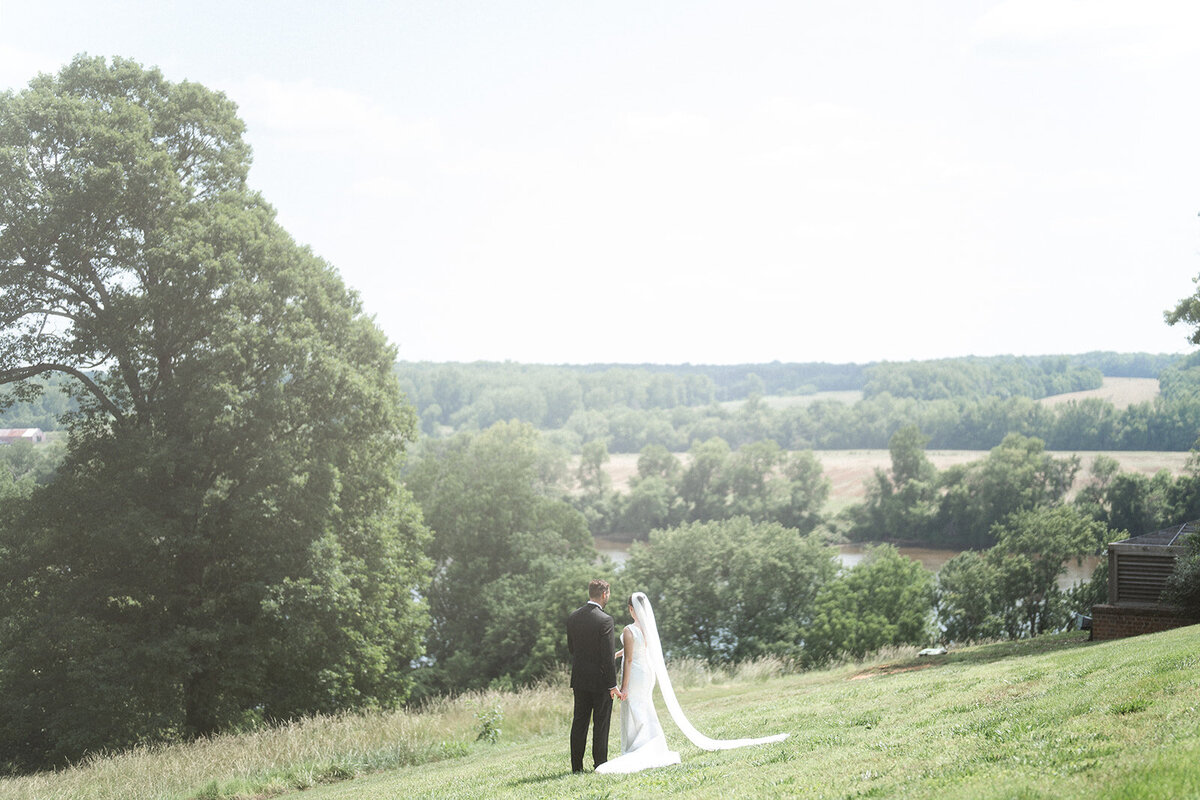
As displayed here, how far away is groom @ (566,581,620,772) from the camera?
939 centimetres

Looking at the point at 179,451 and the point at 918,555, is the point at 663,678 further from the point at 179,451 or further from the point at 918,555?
the point at 918,555

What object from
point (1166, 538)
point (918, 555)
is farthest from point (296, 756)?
point (918, 555)

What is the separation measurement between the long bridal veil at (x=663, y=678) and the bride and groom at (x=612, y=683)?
0.03 feet

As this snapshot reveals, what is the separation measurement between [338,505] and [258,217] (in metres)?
7.74

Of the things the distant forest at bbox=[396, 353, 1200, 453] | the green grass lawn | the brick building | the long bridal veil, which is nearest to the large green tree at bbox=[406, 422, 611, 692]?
the brick building

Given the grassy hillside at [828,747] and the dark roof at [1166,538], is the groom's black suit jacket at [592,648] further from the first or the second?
the dark roof at [1166,538]

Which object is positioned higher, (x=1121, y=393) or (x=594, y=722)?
(x=1121, y=393)

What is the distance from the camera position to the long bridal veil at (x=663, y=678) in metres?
9.88

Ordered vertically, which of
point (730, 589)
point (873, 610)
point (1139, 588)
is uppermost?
point (1139, 588)

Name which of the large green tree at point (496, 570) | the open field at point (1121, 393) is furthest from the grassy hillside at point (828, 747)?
the open field at point (1121, 393)

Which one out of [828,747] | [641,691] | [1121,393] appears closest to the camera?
[828,747]

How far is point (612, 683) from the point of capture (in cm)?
950

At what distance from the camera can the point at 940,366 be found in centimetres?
19212

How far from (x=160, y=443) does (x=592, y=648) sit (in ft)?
52.3
